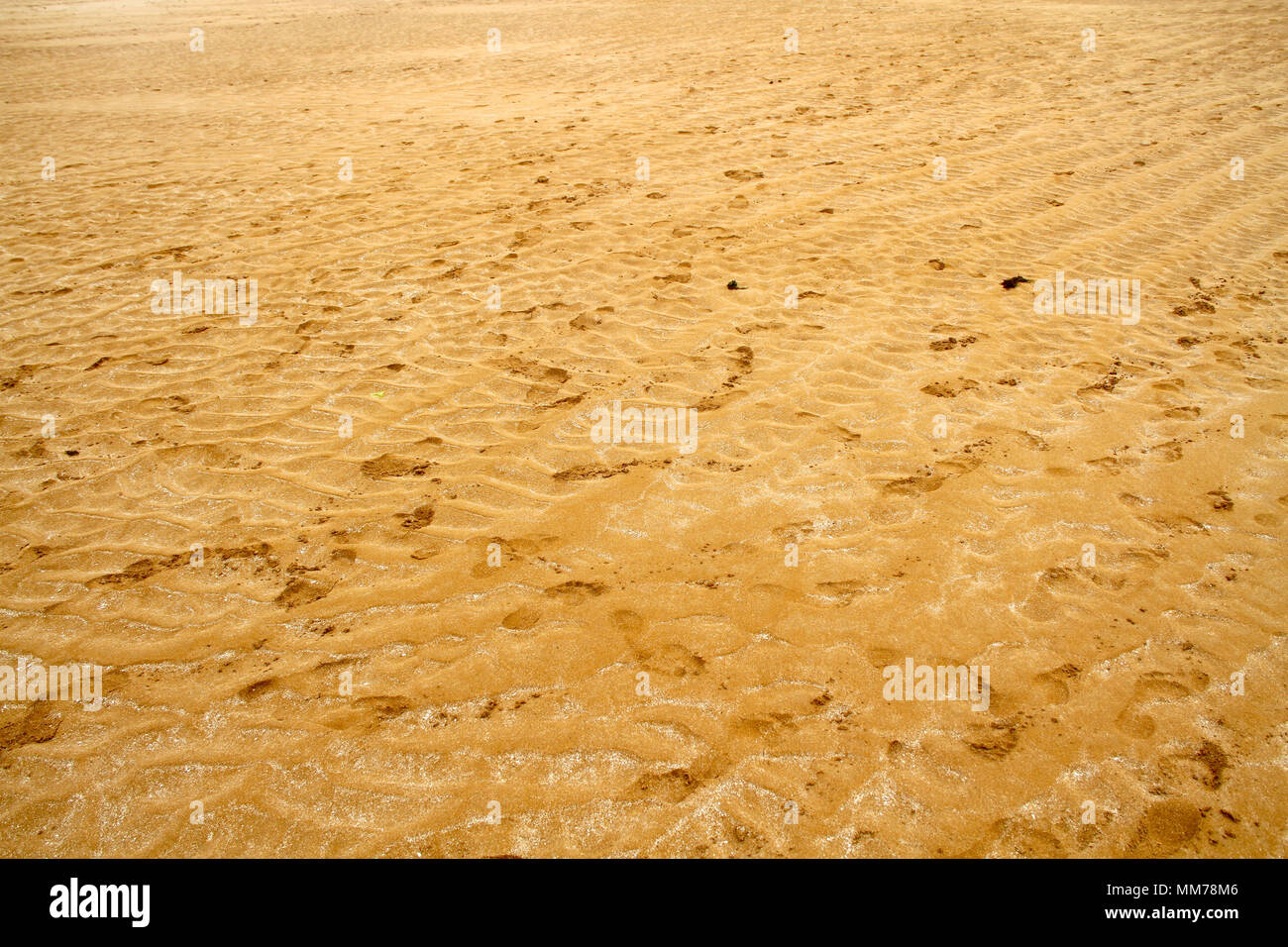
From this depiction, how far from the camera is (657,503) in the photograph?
3.81 m

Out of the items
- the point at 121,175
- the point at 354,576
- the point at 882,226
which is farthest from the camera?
the point at 121,175

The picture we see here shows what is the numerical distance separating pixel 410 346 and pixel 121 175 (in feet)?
22.1

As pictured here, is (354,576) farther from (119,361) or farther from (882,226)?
(882,226)

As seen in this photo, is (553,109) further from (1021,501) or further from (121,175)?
(1021,501)

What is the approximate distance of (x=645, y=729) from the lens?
2734mm

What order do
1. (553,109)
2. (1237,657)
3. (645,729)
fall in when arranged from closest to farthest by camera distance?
1. (645,729)
2. (1237,657)
3. (553,109)

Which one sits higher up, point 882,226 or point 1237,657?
point 882,226

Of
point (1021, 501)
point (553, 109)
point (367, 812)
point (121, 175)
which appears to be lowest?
point (367, 812)

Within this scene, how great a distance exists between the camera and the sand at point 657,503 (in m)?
2.55

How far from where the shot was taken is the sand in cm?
255

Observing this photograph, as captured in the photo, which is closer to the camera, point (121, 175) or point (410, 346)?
point (410, 346)
